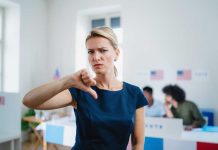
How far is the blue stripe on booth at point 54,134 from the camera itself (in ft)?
8.93

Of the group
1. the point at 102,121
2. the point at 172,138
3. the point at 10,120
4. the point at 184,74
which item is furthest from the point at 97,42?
the point at 184,74

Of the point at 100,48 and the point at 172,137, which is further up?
the point at 100,48

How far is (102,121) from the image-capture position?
933 millimetres

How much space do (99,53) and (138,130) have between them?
0.44 meters

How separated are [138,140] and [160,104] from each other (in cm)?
304

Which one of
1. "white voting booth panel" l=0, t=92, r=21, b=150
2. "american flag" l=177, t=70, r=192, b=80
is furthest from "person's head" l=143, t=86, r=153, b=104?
"white voting booth panel" l=0, t=92, r=21, b=150

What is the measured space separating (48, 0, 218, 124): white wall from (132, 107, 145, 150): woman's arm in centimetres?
311

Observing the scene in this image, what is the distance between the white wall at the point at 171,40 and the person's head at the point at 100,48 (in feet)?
10.7

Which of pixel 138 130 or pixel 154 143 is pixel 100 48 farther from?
pixel 154 143

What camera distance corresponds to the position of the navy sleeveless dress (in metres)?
0.93

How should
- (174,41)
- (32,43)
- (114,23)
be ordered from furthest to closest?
(114,23), (32,43), (174,41)

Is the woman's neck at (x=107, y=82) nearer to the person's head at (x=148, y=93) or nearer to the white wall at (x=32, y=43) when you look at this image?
the person's head at (x=148, y=93)

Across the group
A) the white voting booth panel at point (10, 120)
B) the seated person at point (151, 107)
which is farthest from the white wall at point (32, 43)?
the seated person at point (151, 107)

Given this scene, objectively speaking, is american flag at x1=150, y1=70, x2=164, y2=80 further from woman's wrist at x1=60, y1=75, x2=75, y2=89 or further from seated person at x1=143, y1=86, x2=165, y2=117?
woman's wrist at x1=60, y1=75, x2=75, y2=89
